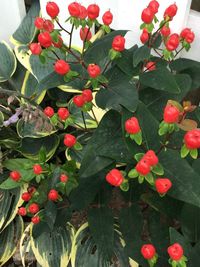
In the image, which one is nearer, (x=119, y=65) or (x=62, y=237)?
(x=119, y=65)

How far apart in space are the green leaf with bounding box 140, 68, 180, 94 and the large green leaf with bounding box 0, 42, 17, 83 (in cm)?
52

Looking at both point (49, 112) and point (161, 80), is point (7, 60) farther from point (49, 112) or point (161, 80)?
point (161, 80)

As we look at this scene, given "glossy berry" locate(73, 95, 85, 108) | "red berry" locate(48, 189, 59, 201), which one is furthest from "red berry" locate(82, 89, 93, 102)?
"red berry" locate(48, 189, 59, 201)

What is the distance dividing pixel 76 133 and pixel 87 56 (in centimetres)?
33

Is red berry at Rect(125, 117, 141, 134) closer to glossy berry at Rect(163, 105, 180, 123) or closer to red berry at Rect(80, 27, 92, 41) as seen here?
glossy berry at Rect(163, 105, 180, 123)

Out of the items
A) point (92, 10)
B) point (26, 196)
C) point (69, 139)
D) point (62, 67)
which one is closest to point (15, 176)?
point (26, 196)

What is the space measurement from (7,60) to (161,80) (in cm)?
58

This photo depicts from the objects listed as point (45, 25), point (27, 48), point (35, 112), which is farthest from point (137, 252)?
point (27, 48)

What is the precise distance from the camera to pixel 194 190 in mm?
678

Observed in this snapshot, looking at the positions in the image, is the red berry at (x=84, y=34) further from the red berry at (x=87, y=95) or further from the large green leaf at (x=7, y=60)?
the large green leaf at (x=7, y=60)

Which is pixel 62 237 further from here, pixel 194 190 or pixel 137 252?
pixel 194 190

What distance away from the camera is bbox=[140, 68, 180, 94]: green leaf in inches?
30.2

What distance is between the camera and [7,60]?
1.18 m

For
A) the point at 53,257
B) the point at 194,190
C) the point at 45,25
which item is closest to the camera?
the point at 194,190
